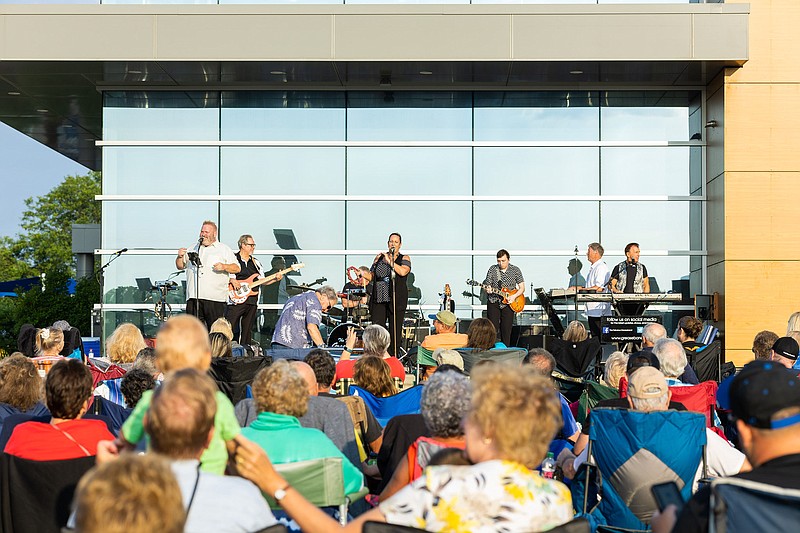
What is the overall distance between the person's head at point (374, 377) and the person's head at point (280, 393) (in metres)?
2.40

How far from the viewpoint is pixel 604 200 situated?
16.1 m

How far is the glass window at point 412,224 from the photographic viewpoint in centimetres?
1611

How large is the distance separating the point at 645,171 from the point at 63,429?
13.1 meters

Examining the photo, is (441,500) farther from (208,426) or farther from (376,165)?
(376,165)

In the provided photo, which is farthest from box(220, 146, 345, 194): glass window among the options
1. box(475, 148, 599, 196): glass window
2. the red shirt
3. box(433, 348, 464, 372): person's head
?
the red shirt

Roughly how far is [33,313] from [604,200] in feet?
39.6

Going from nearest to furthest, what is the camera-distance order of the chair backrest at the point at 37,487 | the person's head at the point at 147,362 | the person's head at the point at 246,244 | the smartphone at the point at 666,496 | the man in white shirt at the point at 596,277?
the smartphone at the point at 666,496, the chair backrest at the point at 37,487, the person's head at the point at 147,362, the person's head at the point at 246,244, the man in white shirt at the point at 596,277

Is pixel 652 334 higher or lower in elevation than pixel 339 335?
higher

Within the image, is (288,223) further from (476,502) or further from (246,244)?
(476,502)

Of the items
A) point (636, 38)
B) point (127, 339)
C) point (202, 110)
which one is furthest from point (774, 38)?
point (127, 339)

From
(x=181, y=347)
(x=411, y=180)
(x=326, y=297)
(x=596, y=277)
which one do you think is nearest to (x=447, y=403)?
(x=181, y=347)

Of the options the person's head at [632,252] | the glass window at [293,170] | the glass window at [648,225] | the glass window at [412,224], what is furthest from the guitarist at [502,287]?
the glass window at [293,170]

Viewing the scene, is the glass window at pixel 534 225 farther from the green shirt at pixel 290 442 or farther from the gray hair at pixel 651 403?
the green shirt at pixel 290 442

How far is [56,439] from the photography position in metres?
4.27
